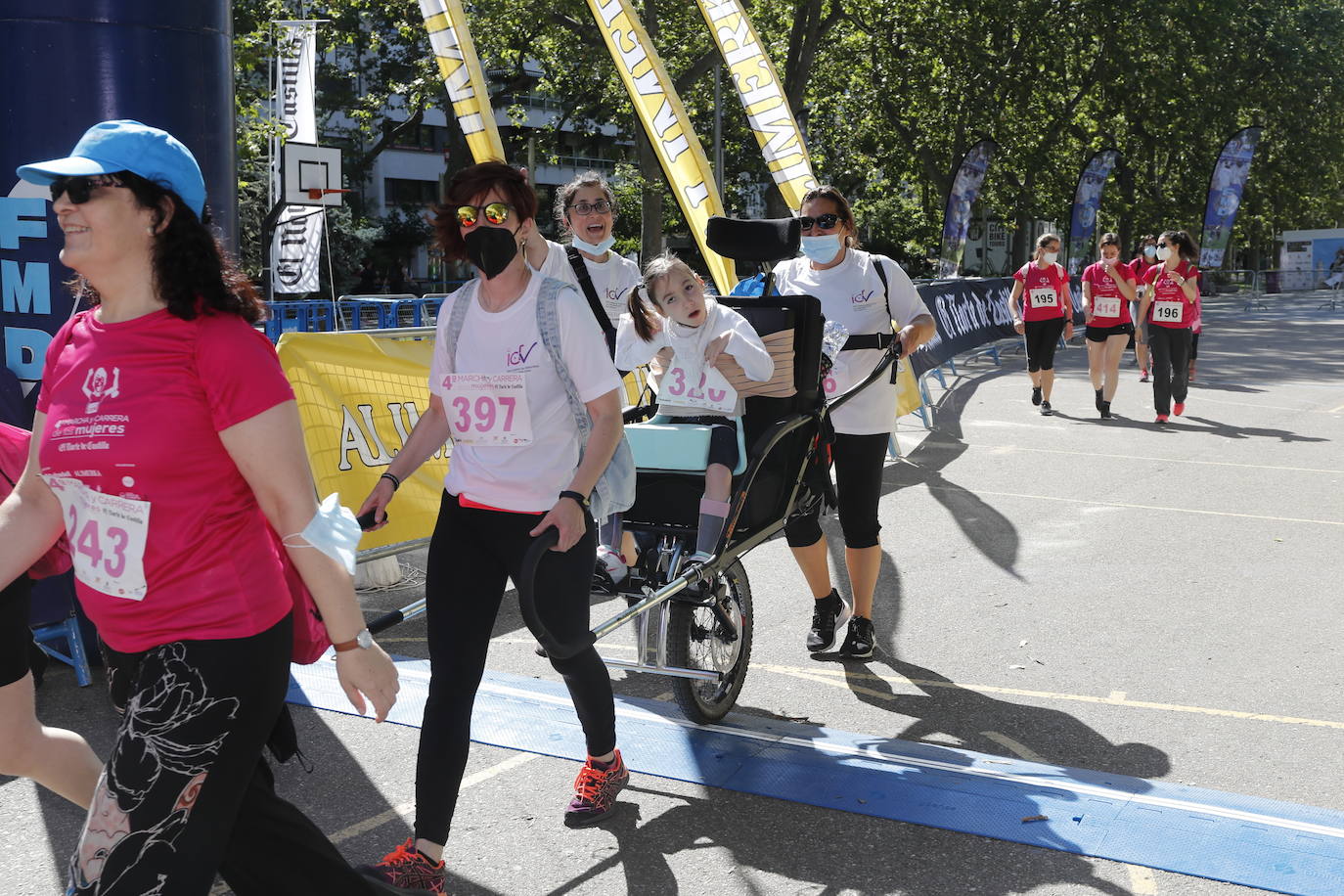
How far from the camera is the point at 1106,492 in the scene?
1004 cm

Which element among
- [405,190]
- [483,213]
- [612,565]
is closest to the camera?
[483,213]

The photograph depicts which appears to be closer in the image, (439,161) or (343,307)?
(343,307)

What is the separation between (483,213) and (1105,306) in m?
12.1

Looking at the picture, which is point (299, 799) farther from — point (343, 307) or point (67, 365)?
point (343, 307)

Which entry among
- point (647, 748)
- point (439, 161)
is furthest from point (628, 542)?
point (439, 161)

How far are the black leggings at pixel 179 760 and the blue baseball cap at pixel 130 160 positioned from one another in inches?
33.0

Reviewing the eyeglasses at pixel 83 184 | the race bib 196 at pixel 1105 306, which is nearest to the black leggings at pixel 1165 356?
the race bib 196 at pixel 1105 306

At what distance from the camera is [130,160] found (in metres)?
2.42

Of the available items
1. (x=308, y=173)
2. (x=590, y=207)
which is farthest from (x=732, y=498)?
(x=308, y=173)

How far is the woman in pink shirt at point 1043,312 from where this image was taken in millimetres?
14891

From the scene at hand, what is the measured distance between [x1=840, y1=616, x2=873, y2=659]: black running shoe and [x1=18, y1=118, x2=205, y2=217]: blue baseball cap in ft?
13.3

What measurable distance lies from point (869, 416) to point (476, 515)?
102 inches

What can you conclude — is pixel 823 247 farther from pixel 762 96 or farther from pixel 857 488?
pixel 762 96

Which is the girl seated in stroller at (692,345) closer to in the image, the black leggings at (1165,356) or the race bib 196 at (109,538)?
the race bib 196 at (109,538)
